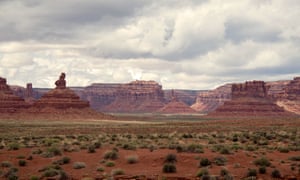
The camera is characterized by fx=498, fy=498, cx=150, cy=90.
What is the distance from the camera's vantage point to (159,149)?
107ft

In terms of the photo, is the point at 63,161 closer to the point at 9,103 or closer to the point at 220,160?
the point at 220,160

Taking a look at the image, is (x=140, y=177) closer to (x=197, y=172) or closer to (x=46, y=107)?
(x=197, y=172)

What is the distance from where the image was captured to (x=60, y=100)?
13738 cm

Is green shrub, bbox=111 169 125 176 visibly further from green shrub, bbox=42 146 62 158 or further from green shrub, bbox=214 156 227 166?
→ green shrub, bbox=42 146 62 158

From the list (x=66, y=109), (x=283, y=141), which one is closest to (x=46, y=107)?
(x=66, y=109)

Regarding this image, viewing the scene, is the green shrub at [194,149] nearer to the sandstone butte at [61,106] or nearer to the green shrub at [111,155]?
the green shrub at [111,155]

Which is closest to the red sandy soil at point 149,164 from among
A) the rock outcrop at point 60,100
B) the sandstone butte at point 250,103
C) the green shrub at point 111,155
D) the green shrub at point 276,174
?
the green shrub at point 276,174

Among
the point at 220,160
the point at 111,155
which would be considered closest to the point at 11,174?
the point at 111,155

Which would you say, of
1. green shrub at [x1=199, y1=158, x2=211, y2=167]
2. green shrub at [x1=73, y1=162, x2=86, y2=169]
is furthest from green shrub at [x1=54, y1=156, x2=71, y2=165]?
green shrub at [x1=199, y1=158, x2=211, y2=167]

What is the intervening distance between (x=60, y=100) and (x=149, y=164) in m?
114

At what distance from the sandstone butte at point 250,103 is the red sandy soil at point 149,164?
139897 millimetres

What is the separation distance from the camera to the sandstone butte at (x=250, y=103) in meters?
170

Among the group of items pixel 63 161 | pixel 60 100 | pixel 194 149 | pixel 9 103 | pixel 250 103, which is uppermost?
pixel 60 100

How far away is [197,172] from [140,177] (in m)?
2.63
